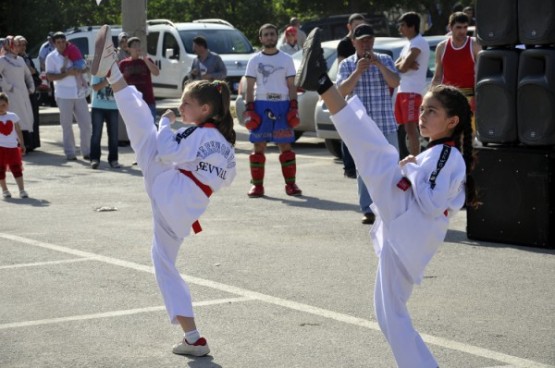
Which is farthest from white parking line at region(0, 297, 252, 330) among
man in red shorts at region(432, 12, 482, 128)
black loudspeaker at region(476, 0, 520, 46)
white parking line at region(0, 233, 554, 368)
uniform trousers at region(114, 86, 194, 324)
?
man in red shorts at region(432, 12, 482, 128)

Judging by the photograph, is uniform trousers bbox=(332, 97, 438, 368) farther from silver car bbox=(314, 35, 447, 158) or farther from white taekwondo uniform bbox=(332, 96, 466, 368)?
silver car bbox=(314, 35, 447, 158)

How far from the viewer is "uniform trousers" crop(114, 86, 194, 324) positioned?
20.9 feet

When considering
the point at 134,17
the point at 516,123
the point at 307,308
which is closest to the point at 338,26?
the point at 134,17

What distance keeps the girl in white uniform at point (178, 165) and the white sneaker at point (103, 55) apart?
0.01 metres

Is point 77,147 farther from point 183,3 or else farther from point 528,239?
point 183,3

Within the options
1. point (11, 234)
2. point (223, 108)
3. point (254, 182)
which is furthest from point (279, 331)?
point (254, 182)

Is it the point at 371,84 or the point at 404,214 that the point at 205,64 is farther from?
the point at 404,214

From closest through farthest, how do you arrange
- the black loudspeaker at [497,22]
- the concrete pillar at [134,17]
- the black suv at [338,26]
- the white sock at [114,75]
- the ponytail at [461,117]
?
the ponytail at [461,117]
the white sock at [114,75]
the black loudspeaker at [497,22]
the concrete pillar at [134,17]
the black suv at [338,26]

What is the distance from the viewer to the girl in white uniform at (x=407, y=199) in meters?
5.18

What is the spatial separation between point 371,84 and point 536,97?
2066 millimetres

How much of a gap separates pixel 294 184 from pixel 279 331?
21.2 ft

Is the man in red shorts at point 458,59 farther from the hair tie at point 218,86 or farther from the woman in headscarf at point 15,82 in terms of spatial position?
the woman in headscarf at point 15,82

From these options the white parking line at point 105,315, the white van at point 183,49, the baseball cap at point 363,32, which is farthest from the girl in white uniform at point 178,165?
the white van at point 183,49

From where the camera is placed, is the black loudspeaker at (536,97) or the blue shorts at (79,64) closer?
the black loudspeaker at (536,97)
